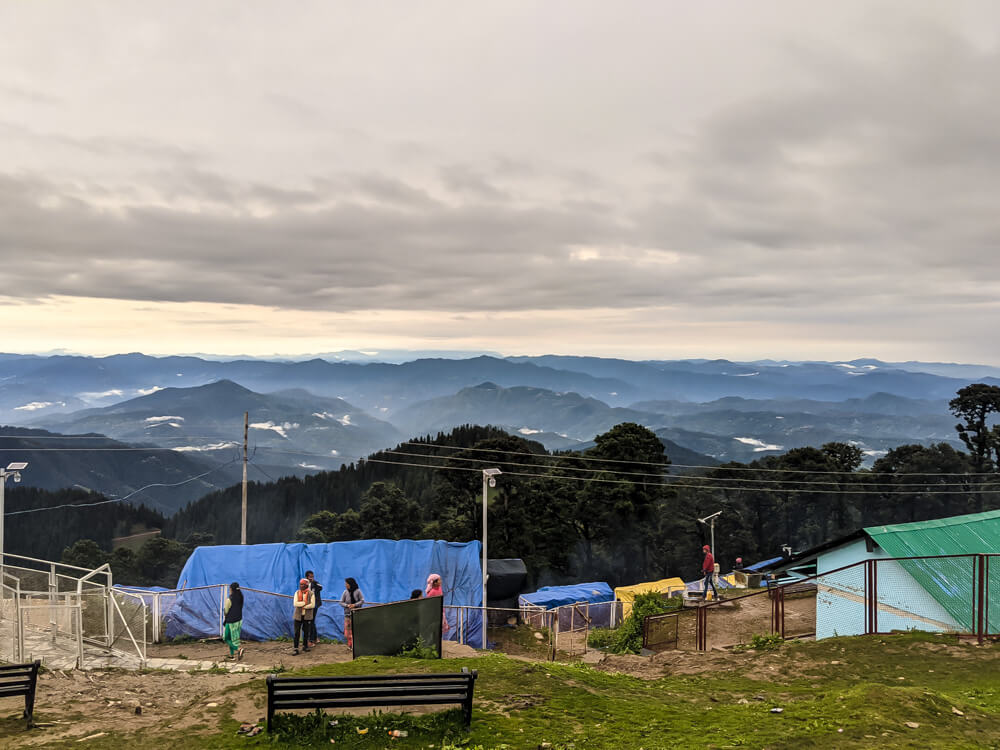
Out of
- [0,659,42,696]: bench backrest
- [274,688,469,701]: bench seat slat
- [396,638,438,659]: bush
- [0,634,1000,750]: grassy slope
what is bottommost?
[396,638,438,659]: bush

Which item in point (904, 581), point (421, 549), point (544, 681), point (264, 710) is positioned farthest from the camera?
point (421, 549)

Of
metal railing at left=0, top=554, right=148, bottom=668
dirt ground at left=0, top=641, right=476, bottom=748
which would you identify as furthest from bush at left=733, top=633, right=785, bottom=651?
metal railing at left=0, top=554, right=148, bottom=668

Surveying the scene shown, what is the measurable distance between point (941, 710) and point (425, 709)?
5.83m

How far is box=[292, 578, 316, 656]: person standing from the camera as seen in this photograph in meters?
15.3

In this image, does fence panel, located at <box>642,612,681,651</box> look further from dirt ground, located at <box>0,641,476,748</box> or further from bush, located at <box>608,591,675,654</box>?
dirt ground, located at <box>0,641,476,748</box>

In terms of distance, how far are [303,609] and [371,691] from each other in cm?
855

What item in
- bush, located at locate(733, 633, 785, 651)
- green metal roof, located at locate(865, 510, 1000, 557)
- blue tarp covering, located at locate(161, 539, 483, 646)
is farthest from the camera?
blue tarp covering, located at locate(161, 539, 483, 646)

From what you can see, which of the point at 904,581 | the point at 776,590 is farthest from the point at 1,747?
the point at 904,581

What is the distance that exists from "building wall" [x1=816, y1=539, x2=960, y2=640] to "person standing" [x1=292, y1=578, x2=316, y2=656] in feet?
38.7

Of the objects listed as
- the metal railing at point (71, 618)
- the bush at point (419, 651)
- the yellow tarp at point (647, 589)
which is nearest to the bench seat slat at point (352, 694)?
the bush at point (419, 651)

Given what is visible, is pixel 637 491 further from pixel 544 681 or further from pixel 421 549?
pixel 544 681

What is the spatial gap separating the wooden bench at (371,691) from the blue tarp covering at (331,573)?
476 inches

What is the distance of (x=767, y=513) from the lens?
75625mm

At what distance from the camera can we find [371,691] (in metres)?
7.50
